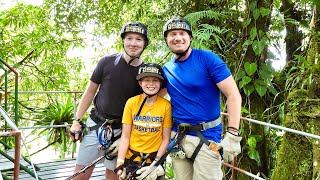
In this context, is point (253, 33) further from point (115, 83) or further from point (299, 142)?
point (115, 83)

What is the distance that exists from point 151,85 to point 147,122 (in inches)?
10.9

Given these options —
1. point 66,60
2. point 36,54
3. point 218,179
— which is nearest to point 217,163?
point 218,179

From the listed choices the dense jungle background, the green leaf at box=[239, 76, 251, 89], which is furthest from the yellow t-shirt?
the green leaf at box=[239, 76, 251, 89]

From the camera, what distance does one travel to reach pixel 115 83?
9.42 feet

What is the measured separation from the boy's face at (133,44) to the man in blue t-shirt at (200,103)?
0.95 ft

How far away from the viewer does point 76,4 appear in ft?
22.4

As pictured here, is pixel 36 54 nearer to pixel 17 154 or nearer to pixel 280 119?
pixel 280 119

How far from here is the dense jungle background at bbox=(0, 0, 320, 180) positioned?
3764mm

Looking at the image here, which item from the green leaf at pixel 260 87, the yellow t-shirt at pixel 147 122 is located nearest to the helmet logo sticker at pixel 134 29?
the yellow t-shirt at pixel 147 122

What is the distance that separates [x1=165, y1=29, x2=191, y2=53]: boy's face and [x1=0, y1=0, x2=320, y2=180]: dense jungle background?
1.10 meters

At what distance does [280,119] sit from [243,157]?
676mm

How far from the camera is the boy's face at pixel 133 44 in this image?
2.80 m

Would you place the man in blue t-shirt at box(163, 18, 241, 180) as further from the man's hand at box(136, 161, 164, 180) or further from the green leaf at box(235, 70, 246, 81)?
the green leaf at box(235, 70, 246, 81)

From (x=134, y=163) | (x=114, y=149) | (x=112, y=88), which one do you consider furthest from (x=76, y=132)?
(x=134, y=163)
